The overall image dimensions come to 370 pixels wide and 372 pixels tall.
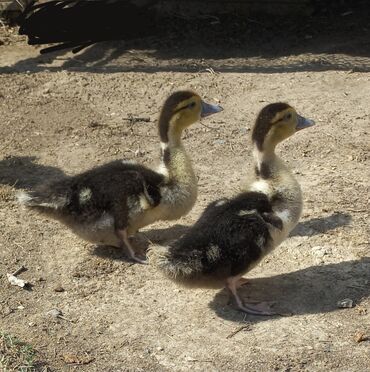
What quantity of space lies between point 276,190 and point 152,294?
1.06 metres

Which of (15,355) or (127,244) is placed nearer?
(15,355)

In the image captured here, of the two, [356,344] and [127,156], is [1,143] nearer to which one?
[127,156]

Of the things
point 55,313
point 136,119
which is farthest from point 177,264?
point 136,119

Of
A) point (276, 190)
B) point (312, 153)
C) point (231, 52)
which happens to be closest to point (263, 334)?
point (276, 190)

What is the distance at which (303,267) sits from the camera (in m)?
5.90

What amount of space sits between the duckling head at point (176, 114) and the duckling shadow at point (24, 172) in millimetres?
1415

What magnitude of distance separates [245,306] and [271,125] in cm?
122

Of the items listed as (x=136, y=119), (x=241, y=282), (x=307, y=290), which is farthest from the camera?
(x=136, y=119)

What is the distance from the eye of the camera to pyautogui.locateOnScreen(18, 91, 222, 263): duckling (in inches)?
231

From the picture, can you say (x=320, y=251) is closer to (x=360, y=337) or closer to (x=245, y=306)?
(x=245, y=306)

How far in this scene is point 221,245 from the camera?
516 cm

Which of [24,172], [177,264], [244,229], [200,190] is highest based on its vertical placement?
[244,229]

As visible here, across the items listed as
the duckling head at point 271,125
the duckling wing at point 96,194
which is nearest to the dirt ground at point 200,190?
the duckling wing at point 96,194

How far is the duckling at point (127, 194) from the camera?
5.88m
